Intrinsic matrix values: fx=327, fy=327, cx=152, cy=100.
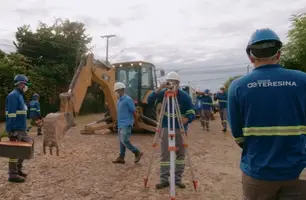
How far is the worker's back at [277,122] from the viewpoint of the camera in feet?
7.11

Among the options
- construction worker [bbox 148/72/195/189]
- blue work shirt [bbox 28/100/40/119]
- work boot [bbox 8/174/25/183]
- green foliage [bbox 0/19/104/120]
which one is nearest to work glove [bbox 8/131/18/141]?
work boot [bbox 8/174/25/183]

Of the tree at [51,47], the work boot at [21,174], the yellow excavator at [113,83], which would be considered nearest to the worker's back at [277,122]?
the yellow excavator at [113,83]

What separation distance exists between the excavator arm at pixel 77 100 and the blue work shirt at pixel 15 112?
29.0 inches

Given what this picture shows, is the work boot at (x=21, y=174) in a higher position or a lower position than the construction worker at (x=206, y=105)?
lower

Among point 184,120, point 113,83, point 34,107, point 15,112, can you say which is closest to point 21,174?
point 15,112

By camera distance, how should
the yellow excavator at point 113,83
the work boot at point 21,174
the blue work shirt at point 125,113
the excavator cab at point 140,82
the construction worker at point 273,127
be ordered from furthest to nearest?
the excavator cab at point 140,82 → the yellow excavator at point 113,83 → the blue work shirt at point 125,113 → the work boot at point 21,174 → the construction worker at point 273,127

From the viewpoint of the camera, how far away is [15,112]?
608 cm

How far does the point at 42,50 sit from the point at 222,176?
71.9ft

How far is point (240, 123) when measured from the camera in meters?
2.40

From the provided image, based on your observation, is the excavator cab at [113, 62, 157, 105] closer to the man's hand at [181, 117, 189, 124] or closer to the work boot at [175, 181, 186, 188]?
the man's hand at [181, 117, 189, 124]

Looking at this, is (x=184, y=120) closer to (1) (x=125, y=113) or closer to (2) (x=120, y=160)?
(1) (x=125, y=113)

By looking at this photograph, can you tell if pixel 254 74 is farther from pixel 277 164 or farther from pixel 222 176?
pixel 222 176

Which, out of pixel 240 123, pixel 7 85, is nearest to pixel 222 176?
pixel 240 123

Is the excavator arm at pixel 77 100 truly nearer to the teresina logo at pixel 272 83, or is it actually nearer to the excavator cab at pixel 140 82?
the excavator cab at pixel 140 82
